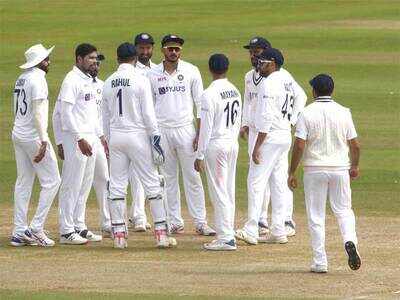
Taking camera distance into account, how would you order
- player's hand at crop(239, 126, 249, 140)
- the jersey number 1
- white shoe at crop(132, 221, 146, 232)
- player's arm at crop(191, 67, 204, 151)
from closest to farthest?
the jersey number 1 < player's arm at crop(191, 67, 204, 151) < player's hand at crop(239, 126, 249, 140) < white shoe at crop(132, 221, 146, 232)

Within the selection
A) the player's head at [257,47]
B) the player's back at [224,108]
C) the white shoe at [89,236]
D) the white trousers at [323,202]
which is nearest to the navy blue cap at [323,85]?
the white trousers at [323,202]

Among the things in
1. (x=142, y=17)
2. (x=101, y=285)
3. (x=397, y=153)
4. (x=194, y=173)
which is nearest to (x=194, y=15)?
(x=142, y=17)

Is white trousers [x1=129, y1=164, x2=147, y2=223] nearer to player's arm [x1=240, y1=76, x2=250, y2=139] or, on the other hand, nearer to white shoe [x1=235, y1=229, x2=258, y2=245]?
player's arm [x1=240, y1=76, x2=250, y2=139]

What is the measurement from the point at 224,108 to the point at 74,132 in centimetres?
177

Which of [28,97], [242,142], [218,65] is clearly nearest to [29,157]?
[28,97]

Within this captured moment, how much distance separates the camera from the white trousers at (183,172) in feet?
54.6

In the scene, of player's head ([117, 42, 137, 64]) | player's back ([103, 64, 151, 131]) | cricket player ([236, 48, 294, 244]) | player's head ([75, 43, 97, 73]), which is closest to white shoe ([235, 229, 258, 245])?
cricket player ([236, 48, 294, 244])

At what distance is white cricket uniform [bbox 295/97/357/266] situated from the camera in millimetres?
13992

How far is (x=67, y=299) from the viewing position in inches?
496

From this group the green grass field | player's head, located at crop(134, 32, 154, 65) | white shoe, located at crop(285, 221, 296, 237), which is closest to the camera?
the green grass field

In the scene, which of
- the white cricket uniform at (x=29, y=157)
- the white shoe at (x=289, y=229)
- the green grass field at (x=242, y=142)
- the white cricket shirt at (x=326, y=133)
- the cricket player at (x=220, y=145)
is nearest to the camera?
the green grass field at (x=242, y=142)

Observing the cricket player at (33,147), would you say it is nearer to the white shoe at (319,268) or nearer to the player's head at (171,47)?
the player's head at (171,47)

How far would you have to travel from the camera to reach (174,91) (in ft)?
54.4

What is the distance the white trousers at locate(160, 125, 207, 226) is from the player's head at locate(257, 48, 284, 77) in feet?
4.64
